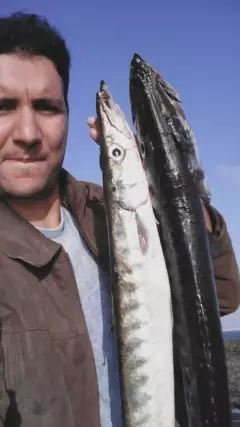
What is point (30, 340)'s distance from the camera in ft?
10.8

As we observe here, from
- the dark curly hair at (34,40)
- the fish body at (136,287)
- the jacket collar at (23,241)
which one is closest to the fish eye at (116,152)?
the fish body at (136,287)

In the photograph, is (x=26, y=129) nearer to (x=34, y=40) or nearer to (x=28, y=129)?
(x=28, y=129)

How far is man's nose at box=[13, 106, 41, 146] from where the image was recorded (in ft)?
12.1

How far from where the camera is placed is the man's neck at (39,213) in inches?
159

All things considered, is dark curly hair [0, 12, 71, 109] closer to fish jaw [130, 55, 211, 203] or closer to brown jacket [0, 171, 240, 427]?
fish jaw [130, 55, 211, 203]

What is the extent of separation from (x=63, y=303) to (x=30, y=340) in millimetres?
381

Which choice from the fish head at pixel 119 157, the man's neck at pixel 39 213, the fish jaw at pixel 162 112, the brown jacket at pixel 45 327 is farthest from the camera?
the man's neck at pixel 39 213

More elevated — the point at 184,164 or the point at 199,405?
the point at 184,164

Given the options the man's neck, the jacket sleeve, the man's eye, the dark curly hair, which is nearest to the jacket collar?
the man's neck

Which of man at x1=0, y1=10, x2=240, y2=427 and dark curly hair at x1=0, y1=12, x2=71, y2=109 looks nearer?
man at x1=0, y1=10, x2=240, y2=427

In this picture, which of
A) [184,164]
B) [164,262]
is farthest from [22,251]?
[184,164]

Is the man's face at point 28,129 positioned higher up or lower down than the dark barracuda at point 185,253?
higher up

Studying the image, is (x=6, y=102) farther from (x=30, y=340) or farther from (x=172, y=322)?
(x=172, y=322)

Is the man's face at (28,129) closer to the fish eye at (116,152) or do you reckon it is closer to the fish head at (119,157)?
the fish head at (119,157)
